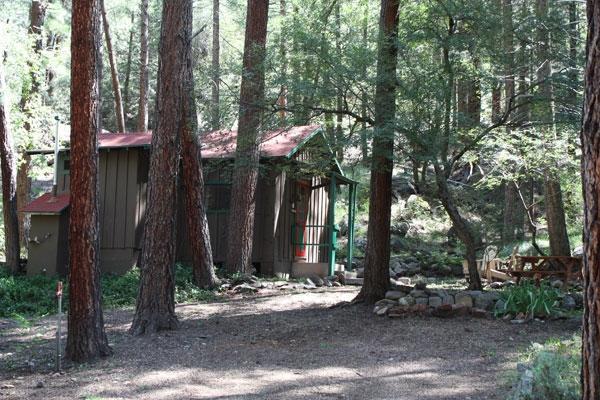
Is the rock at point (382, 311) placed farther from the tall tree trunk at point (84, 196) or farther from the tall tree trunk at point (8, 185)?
the tall tree trunk at point (8, 185)

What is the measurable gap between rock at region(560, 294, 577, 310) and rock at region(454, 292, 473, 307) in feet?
4.93

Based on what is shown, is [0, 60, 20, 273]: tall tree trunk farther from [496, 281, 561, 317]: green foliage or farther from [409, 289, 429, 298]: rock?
[496, 281, 561, 317]: green foliage

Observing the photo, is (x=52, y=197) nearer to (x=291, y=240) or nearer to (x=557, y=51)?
(x=291, y=240)

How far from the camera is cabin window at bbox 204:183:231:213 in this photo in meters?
15.9

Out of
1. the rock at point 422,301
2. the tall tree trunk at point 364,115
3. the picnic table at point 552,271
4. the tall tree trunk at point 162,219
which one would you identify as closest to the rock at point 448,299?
the rock at point 422,301

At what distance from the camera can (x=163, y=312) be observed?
8.99 m

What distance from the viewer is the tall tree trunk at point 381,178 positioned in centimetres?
952

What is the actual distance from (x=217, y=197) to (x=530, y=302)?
8.87 metres

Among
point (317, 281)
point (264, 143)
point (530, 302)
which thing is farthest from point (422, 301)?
point (264, 143)

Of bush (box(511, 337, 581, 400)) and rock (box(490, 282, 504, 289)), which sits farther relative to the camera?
rock (box(490, 282, 504, 289))

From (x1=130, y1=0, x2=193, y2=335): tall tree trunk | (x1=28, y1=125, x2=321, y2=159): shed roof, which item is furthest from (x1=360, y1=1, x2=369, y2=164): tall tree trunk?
(x1=28, y1=125, x2=321, y2=159): shed roof

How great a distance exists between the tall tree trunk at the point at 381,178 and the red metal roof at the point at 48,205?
759cm

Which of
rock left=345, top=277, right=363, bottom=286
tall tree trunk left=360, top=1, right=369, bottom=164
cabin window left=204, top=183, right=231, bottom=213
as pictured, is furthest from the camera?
cabin window left=204, top=183, right=231, bottom=213

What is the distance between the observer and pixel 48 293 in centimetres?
1239
